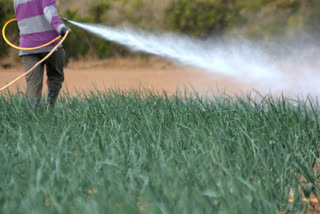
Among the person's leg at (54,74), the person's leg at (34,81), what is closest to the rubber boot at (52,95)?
the person's leg at (54,74)

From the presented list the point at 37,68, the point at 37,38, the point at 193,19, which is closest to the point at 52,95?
the point at 37,68

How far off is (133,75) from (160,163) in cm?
830

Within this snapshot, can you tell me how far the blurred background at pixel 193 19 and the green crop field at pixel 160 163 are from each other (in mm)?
7274

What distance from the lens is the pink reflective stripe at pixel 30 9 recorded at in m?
3.67

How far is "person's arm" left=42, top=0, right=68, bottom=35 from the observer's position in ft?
11.3

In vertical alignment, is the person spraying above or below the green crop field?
above

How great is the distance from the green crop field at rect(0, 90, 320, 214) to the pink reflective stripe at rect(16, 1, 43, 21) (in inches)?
31.0

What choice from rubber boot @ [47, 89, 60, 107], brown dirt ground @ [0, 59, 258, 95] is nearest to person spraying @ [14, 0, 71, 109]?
rubber boot @ [47, 89, 60, 107]

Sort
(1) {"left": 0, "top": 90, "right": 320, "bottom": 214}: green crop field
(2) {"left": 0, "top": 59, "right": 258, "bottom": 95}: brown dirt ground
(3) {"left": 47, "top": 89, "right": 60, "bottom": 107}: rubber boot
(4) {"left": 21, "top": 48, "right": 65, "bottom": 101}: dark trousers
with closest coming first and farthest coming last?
(1) {"left": 0, "top": 90, "right": 320, "bottom": 214}: green crop field, (4) {"left": 21, "top": 48, "right": 65, "bottom": 101}: dark trousers, (3) {"left": 47, "top": 89, "right": 60, "bottom": 107}: rubber boot, (2) {"left": 0, "top": 59, "right": 258, "bottom": 95}: brown dirt ground

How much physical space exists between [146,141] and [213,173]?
633 millimetres

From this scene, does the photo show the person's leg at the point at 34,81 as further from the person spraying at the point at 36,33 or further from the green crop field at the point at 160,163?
the green crop field at the point at 160,163

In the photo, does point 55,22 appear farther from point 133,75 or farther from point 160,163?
point 133,75

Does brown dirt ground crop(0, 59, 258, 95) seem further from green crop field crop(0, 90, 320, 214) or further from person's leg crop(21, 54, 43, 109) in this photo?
green crop field crop(0, 90, 320, 214)

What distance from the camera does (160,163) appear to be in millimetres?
2064
